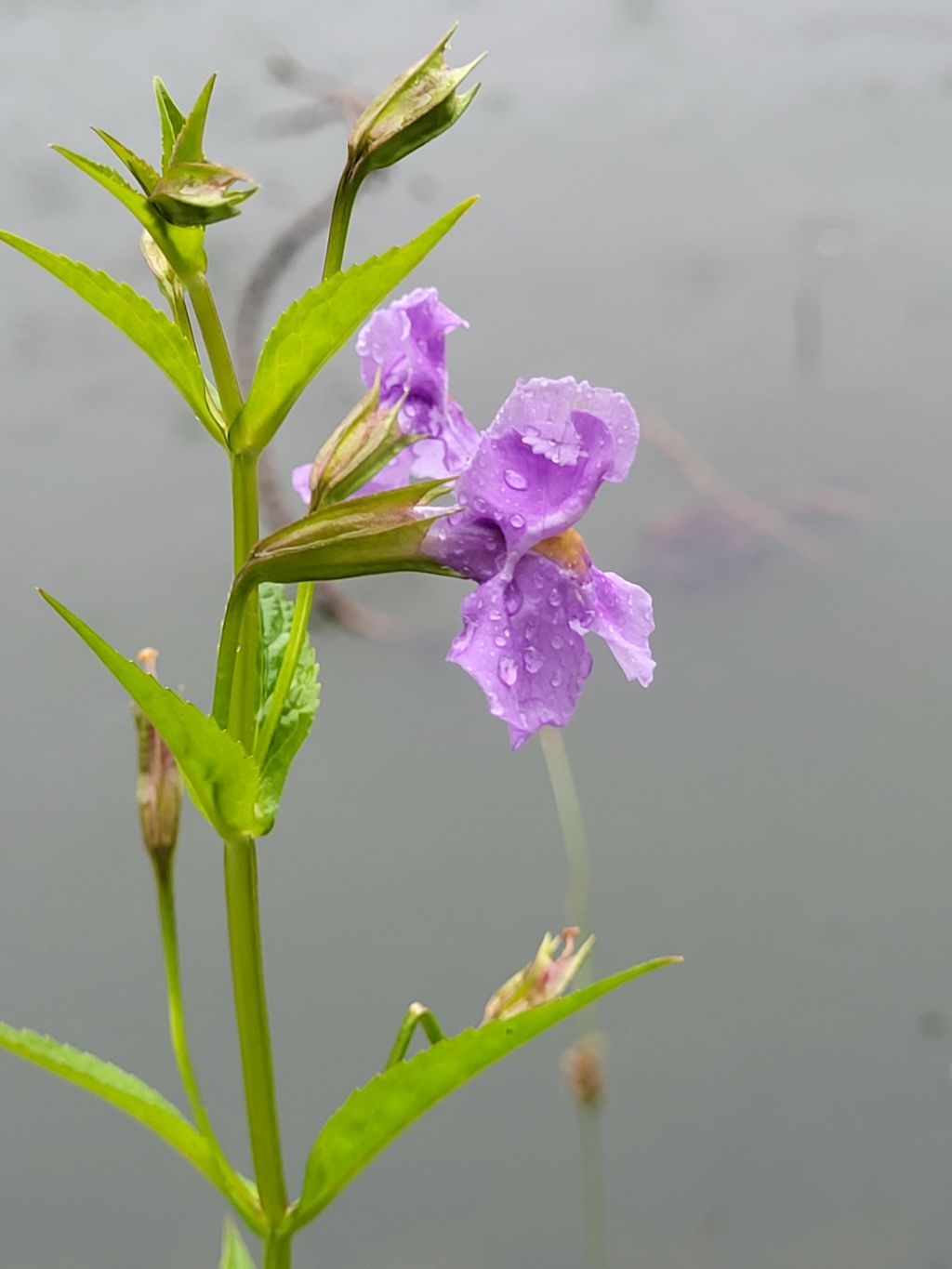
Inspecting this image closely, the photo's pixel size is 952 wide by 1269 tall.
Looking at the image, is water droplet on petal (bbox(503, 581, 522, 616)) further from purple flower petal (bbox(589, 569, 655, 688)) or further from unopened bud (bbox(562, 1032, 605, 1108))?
unopened bud (bbox(562, 1032, 605, 1108))

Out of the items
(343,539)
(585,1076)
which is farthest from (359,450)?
(585,1076)

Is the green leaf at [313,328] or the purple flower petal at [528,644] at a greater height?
the green leaf at [313,328]

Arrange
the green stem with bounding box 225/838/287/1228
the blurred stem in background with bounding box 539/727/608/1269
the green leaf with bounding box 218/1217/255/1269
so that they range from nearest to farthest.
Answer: the green stem with bounding box 225/838/287/1228 < the green leaf with bounding box 218/1217/255/1269 < the blurred stem in background with bounding box 539/727/608/1269

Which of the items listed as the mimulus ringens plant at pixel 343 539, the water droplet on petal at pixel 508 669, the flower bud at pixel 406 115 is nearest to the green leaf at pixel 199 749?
the mimulus ringens plant at pixel 343 539

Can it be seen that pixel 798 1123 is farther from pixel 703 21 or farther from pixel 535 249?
pixel 703 21

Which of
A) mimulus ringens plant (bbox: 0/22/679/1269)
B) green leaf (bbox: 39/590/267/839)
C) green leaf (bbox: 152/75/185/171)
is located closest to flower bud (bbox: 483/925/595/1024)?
mimulus ringens plant (bbox: 0/22/679/1269)

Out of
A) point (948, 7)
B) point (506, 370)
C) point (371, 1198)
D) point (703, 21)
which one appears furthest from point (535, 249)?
point (371, 1198)

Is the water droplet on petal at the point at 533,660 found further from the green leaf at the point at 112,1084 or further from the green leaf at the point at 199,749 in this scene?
the green leaf at the point at 112,1084
